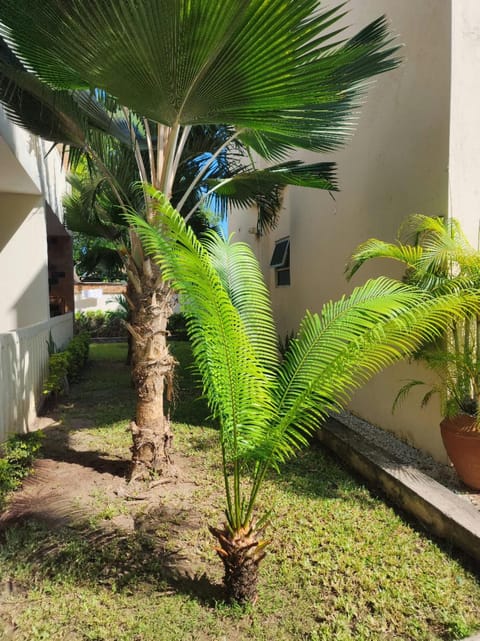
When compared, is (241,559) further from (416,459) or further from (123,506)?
(416,459)

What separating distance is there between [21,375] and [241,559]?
3.95m

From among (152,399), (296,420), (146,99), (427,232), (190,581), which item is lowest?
(190,581)

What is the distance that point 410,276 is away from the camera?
12.7 ft

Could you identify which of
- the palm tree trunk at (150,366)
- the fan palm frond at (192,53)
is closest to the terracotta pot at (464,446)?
the palm tree trunk at (150,366)

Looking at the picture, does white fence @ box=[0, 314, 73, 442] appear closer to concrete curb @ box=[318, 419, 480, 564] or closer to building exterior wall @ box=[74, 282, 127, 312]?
concrete curb @ box=[318, 419, 480, 564]

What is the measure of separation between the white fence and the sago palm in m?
3.77

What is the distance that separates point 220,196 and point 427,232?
2.84m

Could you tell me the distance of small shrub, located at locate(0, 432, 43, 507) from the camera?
3557mm

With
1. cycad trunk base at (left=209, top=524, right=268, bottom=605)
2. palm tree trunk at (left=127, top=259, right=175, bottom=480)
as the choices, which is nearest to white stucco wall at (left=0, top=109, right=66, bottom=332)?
palm tree trunk at (left=127, top=259, right=175, bottom=480)

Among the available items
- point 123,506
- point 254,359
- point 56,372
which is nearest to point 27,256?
point 56,372

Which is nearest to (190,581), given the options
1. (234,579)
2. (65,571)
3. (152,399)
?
(234,579)

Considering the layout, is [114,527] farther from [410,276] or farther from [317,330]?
[410,276]

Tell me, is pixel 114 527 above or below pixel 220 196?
below

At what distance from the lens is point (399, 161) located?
A: 489cm
